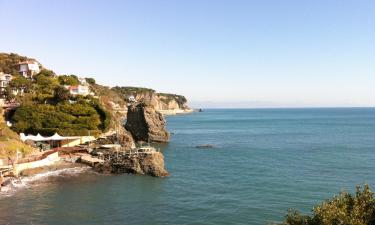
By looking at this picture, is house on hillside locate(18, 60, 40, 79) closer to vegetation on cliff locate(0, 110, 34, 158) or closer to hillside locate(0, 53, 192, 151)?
hillside locate(0, 53, 192, 151)

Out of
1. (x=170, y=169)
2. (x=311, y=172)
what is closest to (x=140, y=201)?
(x=170, y=169)

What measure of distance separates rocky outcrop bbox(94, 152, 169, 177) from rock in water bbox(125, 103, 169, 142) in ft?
129

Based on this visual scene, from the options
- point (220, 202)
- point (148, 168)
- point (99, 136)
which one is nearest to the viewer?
point (220, 202)

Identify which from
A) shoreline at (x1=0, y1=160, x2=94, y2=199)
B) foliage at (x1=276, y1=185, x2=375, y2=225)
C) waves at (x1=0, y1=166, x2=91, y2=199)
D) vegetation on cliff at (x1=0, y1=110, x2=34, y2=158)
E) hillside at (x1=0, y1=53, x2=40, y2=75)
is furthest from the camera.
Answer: hillside at (x1=0, y1=53, x2=40, y2=75)

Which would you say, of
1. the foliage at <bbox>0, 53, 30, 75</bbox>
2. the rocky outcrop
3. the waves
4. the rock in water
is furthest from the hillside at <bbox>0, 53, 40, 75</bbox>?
the rocky outcrop

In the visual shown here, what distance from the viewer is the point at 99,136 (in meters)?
80.1

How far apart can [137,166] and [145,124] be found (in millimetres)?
41476

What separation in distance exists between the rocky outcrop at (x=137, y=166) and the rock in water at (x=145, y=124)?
129ft

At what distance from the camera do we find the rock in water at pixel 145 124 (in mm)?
97631

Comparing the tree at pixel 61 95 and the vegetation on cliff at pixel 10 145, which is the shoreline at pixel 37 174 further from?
the tree at pixel 61 95

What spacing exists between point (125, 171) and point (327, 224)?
43119 mm

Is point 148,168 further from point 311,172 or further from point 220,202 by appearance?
point 311,172

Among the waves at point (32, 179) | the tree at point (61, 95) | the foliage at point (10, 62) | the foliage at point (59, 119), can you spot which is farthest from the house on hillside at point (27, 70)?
the waves at point (32, 179)

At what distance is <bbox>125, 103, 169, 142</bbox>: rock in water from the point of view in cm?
9763
